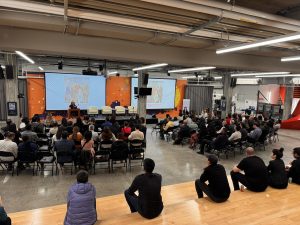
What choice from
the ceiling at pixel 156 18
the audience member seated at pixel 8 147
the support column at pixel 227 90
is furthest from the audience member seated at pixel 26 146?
the support column at pixel 227 90

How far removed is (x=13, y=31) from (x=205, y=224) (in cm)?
527

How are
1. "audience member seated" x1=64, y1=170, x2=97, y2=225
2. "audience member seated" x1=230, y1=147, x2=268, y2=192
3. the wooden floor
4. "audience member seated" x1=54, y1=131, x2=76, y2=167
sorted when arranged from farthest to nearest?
"audience member seated" x1=54, y1=131, x2=76, y2=167
"audience member seated" x1=230, y1=147, x2=268, y2=192
the wooden floor
"audience member seated" x1=64, y1=170, x2=97, y2=225

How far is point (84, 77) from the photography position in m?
14.3

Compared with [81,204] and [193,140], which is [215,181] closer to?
[81,204]

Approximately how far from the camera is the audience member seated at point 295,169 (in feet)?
15.2

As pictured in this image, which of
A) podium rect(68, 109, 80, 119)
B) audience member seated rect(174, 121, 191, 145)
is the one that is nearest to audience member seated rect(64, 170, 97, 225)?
audience member seated rect(174, 121, 191, 145)

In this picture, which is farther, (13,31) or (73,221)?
(13,31)

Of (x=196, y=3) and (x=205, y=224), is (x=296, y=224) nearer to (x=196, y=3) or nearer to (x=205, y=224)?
(x=205, y=224)

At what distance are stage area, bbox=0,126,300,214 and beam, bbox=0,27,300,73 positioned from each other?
3079 millimetres

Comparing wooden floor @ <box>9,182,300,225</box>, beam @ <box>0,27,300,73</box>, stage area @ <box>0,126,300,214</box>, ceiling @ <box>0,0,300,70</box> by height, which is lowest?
stage area @ <box>0,126,300,214</box>

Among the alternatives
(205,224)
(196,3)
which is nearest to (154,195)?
(205,224)

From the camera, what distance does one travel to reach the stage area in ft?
15.0

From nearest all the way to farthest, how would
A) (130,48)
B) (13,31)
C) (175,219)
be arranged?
(175,219) < (13,31) < (130,48)

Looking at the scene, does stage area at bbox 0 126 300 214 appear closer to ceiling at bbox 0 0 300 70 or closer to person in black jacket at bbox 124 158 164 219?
person in black jacket at bbox 124 158 164 219
